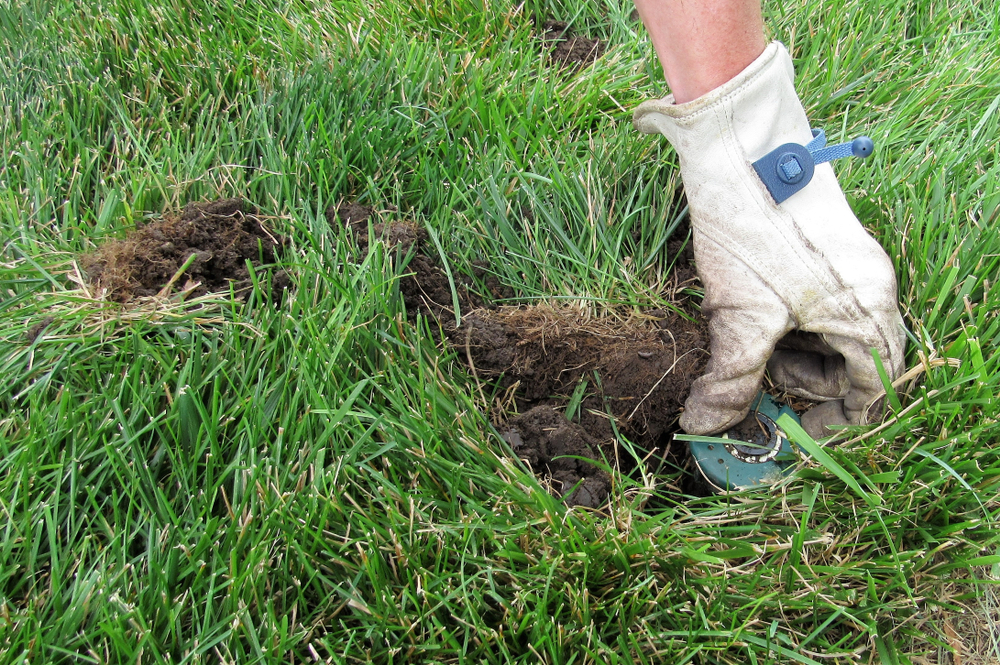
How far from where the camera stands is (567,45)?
273 cm

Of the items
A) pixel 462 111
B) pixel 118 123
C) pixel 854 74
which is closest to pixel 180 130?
pixel 118 123

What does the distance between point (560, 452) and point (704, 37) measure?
943mm

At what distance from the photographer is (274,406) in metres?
1.56

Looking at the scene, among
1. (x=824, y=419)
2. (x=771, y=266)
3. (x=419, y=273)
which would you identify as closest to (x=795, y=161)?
(x=771, y=266)

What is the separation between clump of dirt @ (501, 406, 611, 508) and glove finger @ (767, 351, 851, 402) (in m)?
0.50

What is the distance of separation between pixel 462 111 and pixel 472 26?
0.58 m

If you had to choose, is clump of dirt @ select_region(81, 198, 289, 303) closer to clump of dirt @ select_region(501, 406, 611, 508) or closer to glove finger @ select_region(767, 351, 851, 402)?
clump of dirt @ select_region(501, 406, 611, 508)

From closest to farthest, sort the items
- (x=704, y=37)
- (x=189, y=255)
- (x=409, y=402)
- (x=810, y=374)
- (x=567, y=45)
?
(x=704, y=37)
(x=409, y=402)
(x=810, y=374)
(x=189, y=255)
(x=567, y=45)

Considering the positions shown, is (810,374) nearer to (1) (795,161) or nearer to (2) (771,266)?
(2) (771,266)

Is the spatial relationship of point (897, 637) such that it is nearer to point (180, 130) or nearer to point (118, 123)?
point (180, 130)

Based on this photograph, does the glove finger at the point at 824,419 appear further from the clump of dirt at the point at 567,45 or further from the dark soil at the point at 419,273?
the clump of dirt at the point at 567,45

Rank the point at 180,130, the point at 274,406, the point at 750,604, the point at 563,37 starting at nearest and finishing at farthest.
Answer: the point at 750,604, the point at 274,406, the point at 180,130, the point at 563,37

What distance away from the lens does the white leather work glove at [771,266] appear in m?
1.55

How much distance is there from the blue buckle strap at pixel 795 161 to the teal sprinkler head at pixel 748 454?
0.50 m
